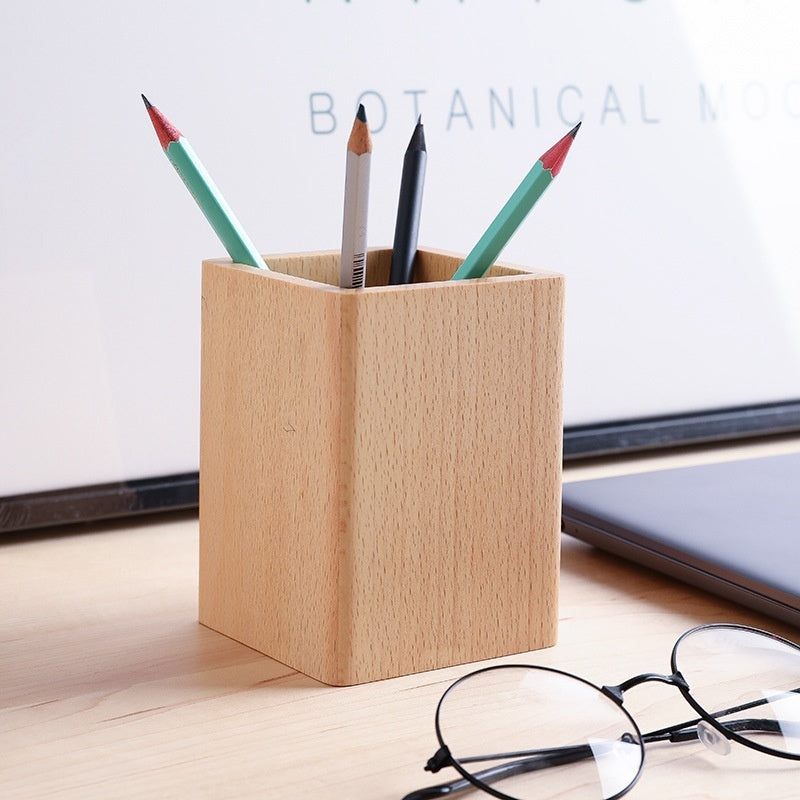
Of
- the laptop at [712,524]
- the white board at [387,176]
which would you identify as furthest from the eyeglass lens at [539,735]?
the white board at [387,176]

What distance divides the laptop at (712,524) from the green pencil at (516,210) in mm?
152

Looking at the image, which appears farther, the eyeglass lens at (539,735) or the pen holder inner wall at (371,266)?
the pen holder inner wall at (371,266)

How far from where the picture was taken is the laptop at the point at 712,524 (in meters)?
0.49

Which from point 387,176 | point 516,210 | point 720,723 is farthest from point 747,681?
point 387,176

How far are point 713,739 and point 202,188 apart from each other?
0.79 ft

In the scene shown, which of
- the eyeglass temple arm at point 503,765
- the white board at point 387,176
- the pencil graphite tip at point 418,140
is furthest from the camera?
the white board at point 387,176

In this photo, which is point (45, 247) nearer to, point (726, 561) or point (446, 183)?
point (446, 183)

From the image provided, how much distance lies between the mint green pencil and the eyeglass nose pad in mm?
211

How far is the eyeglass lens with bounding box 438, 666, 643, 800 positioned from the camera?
0.37 m

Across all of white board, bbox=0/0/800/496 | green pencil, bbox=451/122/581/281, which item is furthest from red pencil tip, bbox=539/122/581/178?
white board, bbox=0/0/800/496

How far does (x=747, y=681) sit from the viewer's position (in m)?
0.43

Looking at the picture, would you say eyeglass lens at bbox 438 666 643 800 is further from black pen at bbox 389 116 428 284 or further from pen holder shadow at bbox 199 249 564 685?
black pen at bbox 389 116 428 284

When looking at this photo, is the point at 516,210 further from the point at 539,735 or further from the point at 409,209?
the point at 539,735

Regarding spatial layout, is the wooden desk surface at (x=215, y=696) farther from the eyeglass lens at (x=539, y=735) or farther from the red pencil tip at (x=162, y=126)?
the red pencil tip at (x=162, y=126)
